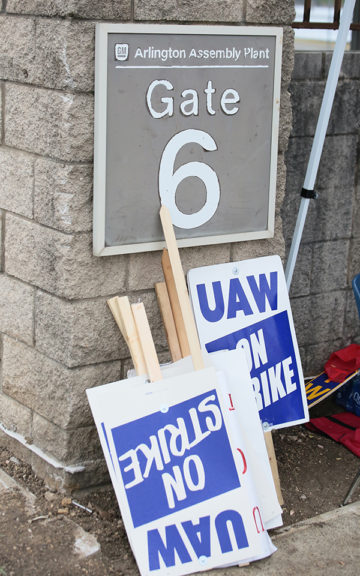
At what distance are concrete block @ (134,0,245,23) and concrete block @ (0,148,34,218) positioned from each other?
2.56 feet

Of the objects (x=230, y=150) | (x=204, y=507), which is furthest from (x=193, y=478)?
(x=230, y=150)

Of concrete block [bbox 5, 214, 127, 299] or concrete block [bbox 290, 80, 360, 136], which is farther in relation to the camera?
concrete block [bbox 290, 80, 360, 136]

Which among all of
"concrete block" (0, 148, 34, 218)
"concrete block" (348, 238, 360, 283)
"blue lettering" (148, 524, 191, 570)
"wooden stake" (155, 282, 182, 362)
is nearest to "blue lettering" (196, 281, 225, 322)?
"wooden stake" (155, 282, 182, 362)

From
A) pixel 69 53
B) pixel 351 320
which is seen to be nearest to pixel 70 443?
pixel 69 53

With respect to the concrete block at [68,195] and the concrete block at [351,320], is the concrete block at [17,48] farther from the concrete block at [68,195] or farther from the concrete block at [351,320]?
the concrete block at [351,320]

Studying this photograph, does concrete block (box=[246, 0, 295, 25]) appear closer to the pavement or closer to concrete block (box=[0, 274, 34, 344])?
concrete block (box=[0, 274, 34, 344])

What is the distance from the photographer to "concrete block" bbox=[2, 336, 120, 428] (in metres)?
3.67

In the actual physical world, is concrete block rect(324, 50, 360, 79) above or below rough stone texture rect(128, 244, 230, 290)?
above

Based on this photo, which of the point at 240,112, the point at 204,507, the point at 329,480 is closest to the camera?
the point at 204,507

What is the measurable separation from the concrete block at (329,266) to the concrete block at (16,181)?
196cm

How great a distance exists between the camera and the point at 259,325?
12.8 ft

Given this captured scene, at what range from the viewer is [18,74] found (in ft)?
12.0

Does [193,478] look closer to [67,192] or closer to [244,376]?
[244,376]

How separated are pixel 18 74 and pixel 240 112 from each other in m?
0.97
